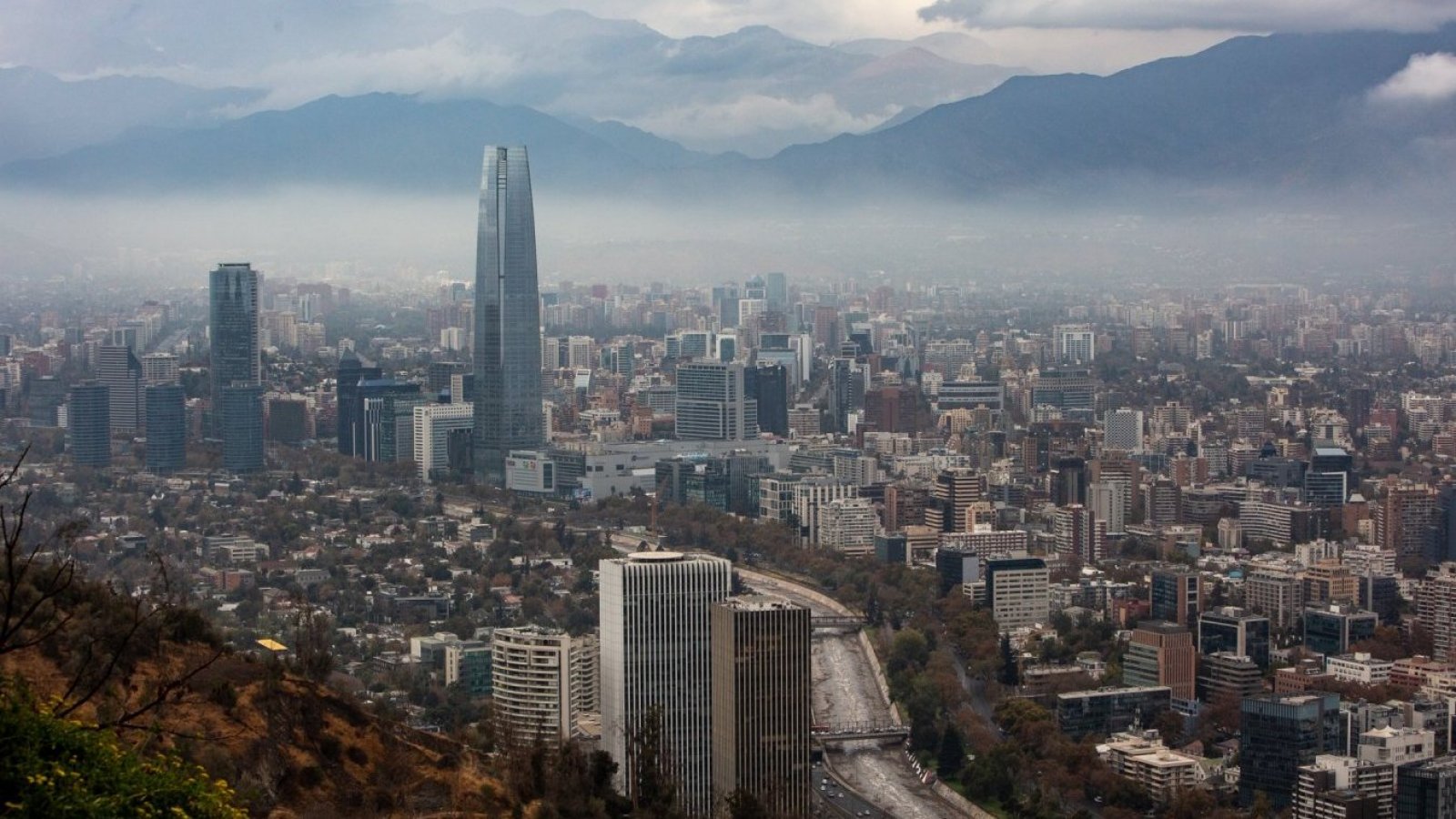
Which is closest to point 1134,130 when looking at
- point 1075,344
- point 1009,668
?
point 1075,344

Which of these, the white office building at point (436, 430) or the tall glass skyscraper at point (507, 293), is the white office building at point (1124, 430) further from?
the white office building at point (436, 430)

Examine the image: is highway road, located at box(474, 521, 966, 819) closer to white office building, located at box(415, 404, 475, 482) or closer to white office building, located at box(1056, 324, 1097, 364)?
white office building, located at box(415, 404, 475, 482)

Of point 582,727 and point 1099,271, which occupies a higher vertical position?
point 1099,271

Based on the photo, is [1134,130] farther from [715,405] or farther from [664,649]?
[664,649]

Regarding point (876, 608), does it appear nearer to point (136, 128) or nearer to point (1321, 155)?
point (136, 128)

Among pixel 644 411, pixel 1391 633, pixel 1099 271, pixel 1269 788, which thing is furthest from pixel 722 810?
pixel 1099 271

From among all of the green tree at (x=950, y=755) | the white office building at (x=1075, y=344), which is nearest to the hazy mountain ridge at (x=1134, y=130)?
the white office building at (x=1075, y=344)

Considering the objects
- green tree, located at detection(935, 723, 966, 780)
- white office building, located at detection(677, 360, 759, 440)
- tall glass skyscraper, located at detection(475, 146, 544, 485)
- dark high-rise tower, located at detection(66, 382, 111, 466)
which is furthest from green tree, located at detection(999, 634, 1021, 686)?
tall glass skyscraper, located at detection(475, 146, 544, 485)
